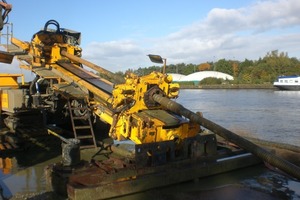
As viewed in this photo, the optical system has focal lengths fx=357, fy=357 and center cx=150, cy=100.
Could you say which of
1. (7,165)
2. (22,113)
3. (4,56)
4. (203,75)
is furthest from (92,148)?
(203,75)

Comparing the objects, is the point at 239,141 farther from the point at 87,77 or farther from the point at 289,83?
the point at 289,83

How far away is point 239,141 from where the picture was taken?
5652 millimetres

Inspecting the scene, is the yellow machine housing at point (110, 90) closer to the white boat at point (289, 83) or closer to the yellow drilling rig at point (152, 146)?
the yellow drilling rig at point (152, 146)

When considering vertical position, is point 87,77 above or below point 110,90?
above

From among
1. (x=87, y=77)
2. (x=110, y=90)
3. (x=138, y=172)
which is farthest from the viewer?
(x=87, y=77)

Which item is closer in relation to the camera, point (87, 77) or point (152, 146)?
point (152, 146)

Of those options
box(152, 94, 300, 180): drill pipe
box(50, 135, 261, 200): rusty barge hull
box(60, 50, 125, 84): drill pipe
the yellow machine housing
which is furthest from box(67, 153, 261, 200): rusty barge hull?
box(60, 50, 125, 84): drill pipe

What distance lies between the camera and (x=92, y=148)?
9.21m

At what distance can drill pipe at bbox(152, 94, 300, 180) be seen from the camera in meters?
5.02

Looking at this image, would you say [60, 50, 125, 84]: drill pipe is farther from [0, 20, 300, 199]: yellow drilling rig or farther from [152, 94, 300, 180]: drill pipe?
[152, 94, 300, 180]: drill pipe

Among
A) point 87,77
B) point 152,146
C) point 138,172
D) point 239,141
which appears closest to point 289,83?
point 87,77

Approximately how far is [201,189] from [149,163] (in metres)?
1.07

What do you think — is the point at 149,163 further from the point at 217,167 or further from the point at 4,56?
the point at 4,56

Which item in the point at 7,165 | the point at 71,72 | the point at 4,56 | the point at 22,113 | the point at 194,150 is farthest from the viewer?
the point at 22,113
